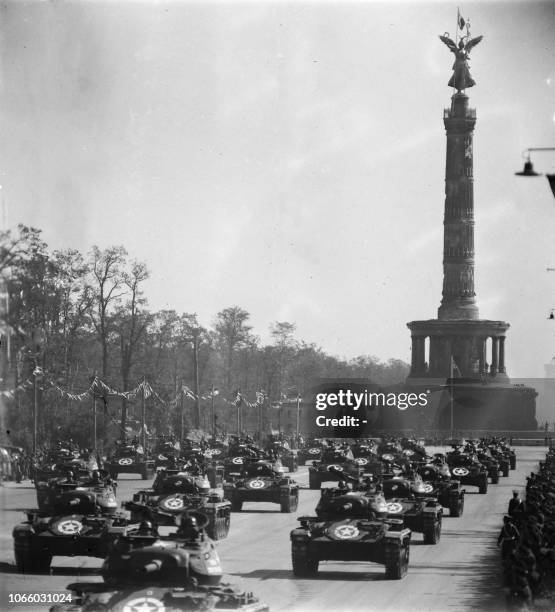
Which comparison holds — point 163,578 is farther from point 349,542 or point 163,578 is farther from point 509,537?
point 509,537

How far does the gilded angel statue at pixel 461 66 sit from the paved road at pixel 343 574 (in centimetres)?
8746

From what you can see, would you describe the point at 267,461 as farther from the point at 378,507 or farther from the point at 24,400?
the point at 24,400

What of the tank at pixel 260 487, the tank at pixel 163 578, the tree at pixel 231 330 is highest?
the tree at pixel 231 330

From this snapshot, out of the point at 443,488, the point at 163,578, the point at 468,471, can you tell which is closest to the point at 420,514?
the point at 443,488

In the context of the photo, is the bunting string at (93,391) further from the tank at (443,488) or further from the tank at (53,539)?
the tank at (53,539)

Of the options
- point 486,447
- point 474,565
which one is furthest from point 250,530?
point 486,447

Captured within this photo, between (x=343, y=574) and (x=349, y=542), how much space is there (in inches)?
58.8

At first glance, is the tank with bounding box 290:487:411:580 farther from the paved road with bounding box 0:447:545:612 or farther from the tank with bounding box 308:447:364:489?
the tank with bounding box 308:447:364:489

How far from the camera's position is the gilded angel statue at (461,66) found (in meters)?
123

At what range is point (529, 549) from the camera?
20312 mm

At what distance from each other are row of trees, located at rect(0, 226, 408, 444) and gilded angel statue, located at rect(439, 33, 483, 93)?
3267 cm

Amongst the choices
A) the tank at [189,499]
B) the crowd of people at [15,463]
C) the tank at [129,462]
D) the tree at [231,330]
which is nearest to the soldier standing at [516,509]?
the tank at [189,499]

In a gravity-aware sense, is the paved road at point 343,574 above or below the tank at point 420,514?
below

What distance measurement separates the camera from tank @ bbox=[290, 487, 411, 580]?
26.5 meters
